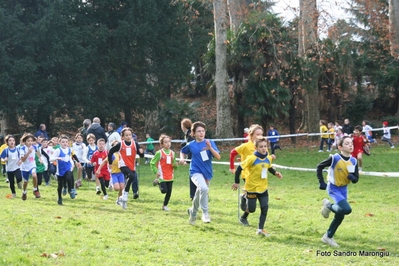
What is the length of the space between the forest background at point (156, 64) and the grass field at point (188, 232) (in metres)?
16.5

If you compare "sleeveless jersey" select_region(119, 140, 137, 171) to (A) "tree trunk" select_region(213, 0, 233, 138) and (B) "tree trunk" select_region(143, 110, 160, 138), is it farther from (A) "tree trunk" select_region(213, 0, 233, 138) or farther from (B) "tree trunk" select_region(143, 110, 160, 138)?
(B) "tree trunk" select_region(143, 110, 160, 138)

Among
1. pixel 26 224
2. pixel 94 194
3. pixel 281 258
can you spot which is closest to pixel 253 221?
pixel 281 258

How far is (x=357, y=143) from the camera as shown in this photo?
19250 mm

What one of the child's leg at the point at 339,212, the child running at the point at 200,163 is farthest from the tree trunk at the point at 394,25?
the child's leg at the point at 339,212

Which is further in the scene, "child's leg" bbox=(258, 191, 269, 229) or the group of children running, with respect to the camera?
Result: "child's leg" bbox=(258, 191, 269, 229)

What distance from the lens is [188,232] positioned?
9.91 meters

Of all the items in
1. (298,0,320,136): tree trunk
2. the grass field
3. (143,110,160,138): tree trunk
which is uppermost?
(298,0,320,136): tree trunk

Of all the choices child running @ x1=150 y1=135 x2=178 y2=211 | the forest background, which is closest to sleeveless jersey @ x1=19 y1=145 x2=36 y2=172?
child running @ x1=150 y1=135 x2=178 y2=211

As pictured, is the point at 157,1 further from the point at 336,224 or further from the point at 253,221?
the point at 336,224

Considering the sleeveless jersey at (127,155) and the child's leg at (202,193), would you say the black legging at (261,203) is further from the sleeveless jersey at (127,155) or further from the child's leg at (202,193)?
the sleeveless jersey at (127,155)

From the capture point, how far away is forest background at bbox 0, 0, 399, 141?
30906 mm

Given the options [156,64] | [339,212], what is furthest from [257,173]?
[156,64]

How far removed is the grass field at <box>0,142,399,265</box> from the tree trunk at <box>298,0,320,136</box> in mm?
16260

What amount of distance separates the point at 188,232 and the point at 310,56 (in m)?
25.6
